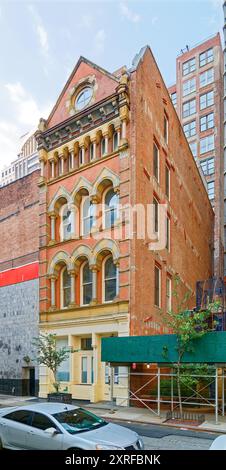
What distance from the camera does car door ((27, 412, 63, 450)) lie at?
34.8 feet

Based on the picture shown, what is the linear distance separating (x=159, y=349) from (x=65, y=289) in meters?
10.2

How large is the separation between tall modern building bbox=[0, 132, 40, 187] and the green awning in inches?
5447

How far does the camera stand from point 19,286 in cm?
3266

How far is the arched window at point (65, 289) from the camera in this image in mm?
29344

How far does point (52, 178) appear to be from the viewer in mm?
31297

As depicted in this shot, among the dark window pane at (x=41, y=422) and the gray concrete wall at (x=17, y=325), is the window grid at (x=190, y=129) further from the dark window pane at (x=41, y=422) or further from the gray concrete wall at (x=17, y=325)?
the dark window pane at (x=41, y=422)

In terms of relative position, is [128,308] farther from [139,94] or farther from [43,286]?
[139,94]

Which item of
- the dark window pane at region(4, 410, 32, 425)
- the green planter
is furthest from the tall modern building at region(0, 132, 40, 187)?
the dark window pane at region(4, 410, 32, 425)

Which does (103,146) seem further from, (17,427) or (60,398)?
(17,427)

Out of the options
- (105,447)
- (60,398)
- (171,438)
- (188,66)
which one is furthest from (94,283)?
(188,66)

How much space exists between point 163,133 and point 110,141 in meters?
6.33
